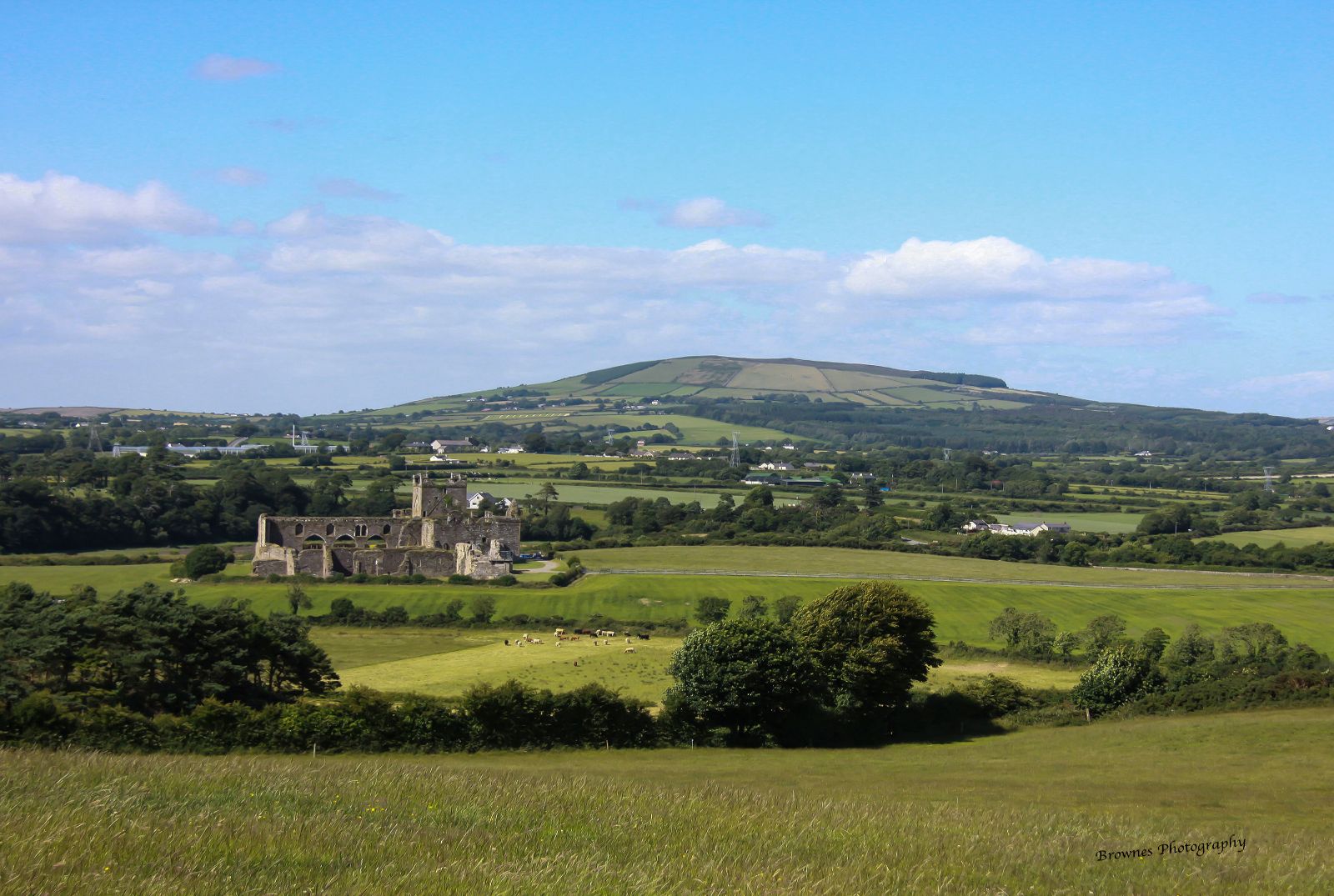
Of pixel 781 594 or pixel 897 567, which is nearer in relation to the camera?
pixel 781 594

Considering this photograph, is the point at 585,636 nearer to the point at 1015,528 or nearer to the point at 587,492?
the point at 1015,528

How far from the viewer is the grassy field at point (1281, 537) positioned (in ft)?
267

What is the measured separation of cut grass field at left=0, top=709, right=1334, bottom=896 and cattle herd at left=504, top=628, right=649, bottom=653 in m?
28.2

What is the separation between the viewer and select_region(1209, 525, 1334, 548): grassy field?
8125 centimetres

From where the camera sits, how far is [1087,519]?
99.3 meters

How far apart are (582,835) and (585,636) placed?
38.9 metres

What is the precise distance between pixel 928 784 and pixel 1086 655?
85.7ft

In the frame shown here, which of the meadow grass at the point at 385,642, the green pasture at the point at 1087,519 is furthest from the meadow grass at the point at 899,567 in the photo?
the green pasture at the point at 1087,519

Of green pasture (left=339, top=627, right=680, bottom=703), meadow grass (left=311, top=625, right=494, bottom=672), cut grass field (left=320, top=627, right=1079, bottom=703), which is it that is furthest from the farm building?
meadow grass (left=311, top=625, right=494, bottom=672)

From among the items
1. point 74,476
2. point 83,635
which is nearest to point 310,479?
point 74,476

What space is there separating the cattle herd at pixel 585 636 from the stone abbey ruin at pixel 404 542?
1372cm

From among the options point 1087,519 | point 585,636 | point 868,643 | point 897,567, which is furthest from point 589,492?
point 868,643

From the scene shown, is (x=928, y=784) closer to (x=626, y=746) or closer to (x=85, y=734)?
(x=626, y=746)

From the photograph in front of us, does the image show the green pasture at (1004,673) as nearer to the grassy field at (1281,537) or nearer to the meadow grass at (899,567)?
the meadow grass at (899,567)
